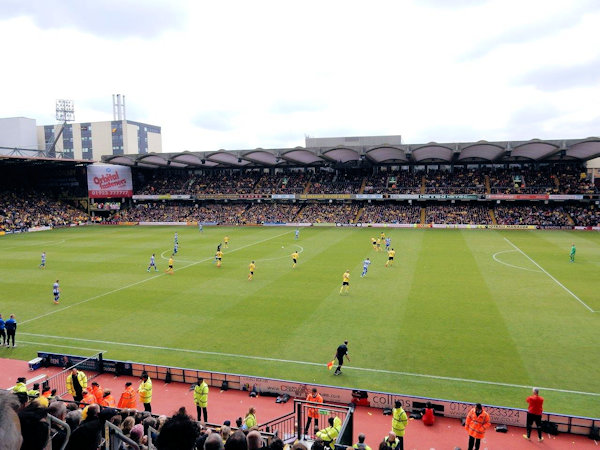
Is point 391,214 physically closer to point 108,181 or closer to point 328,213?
point 328,213

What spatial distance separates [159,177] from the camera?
81.8 meters

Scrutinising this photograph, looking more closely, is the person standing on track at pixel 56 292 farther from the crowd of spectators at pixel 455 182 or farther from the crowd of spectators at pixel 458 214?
the crowd of spectators at pixel 455 182

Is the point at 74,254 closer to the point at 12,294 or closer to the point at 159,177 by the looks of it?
the point at 12,294

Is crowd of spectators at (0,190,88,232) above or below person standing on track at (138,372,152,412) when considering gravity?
above

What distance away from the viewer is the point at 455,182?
65.8 m

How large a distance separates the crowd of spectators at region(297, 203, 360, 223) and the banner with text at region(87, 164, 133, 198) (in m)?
33.3

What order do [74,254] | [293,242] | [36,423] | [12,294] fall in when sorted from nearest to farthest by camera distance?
[36,423] → [12,294] → [74,254] → [293,242]

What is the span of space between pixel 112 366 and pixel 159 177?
70.7 meters

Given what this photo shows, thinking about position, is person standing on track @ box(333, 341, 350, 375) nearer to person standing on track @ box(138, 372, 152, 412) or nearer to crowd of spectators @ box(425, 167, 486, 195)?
person standing on track @ box(138, 372, 152, 412)

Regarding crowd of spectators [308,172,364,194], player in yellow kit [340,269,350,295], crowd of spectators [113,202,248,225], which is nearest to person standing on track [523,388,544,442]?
player in yellow kit [340,269,350,295]

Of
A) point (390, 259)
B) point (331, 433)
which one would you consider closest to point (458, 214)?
point (390, 259)

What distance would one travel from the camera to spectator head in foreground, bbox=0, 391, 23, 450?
225 cm

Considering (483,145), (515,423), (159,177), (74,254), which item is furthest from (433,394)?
(159,177)

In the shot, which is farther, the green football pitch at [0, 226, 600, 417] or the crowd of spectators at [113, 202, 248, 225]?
the crowd of spectators at [113, 202, 248, 225]
